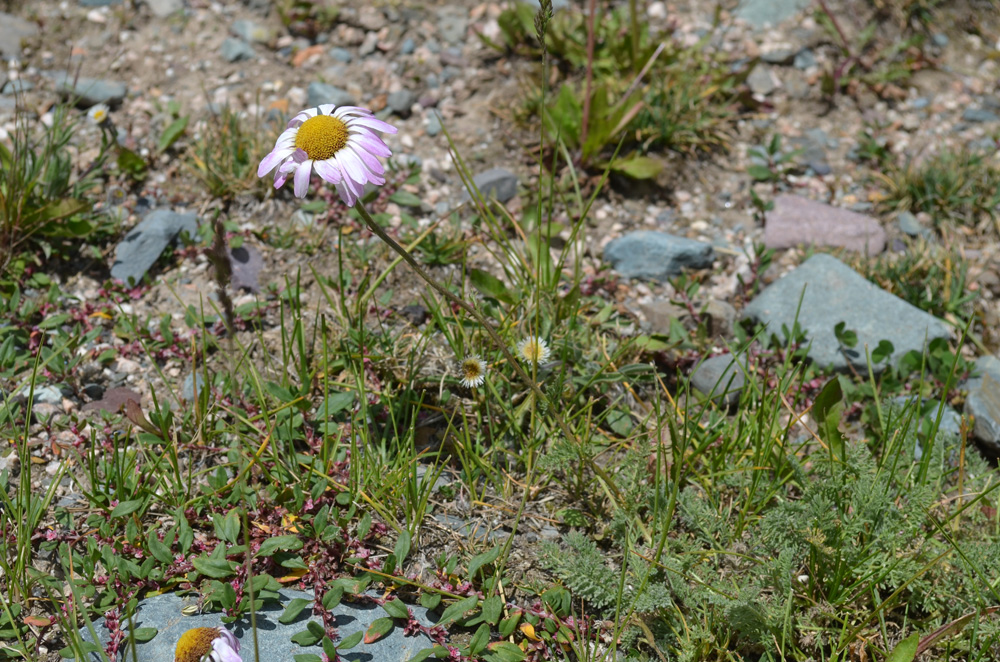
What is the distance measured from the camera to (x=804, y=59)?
4.20 metres

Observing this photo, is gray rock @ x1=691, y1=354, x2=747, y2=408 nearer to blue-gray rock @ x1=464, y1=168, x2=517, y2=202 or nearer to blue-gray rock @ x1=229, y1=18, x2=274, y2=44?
blue-gray rock @ x1=464, y1=168, x2=517, y2=202

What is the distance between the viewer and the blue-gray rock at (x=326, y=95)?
3.70 metres

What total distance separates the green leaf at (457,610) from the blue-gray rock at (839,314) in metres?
1.61

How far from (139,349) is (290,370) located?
1.91ft

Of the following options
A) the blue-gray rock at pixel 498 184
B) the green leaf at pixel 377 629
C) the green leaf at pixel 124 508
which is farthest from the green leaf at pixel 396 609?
the blue-gray rock at pixel 498 184

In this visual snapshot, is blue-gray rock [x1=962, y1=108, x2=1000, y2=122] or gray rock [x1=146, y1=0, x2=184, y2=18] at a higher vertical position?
gray rock [x1=146, y1=0, x2=184, y2=18]

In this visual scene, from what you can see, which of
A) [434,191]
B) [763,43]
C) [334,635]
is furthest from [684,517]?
[763,43]

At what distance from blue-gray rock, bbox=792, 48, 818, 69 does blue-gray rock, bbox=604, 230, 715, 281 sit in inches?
61.3

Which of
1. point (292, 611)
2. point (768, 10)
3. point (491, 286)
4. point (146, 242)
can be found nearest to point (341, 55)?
point (146, 242)

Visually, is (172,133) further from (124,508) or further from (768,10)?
(768,10)

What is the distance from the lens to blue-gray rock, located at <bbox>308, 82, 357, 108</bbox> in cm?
370

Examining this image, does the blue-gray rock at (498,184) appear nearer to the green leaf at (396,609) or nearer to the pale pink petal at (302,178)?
the pale pink petal at (302,178)

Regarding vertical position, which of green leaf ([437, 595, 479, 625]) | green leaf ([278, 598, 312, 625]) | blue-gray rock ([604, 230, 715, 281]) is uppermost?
blue-gray rock ([604, 230, 715, 281])

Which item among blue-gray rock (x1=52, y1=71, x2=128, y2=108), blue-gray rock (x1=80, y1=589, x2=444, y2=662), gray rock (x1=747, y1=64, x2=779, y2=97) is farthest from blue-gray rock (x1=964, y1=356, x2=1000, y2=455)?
blue-gray rock (x1=52, y1=71, x2=128, y2=108)
